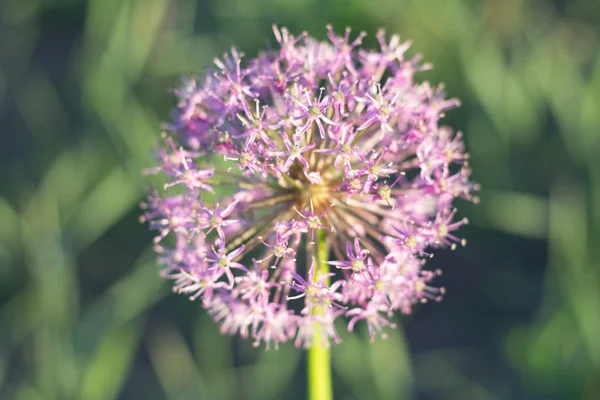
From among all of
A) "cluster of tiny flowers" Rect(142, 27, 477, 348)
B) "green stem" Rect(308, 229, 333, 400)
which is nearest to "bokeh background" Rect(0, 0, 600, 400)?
"green stem" Rect(308, 229, 333, 400)

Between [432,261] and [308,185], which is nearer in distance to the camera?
[308,185]

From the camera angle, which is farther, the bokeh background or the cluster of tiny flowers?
the bokeh background

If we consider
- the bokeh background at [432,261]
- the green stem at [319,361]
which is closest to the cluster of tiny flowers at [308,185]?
the green stem at [319,361]

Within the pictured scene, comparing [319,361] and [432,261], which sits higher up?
[432,261]

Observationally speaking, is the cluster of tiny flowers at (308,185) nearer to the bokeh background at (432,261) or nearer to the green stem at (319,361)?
the green stem at (319,361)

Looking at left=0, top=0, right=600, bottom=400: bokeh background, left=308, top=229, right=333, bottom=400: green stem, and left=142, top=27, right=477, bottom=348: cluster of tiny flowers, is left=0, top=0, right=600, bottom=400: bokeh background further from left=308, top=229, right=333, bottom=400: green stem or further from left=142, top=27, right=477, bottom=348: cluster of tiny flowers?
left=142, top=27, right=477, bottom=348: cluster of tiny flowers

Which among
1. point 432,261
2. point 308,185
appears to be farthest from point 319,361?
point 432,261

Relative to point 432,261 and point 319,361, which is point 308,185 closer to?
point 319,361
